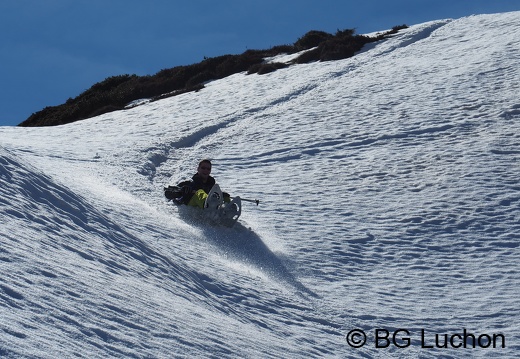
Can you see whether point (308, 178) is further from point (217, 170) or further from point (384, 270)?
point (384, 270)

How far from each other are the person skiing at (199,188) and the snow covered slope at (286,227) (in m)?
0.36

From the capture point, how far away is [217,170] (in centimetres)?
1697

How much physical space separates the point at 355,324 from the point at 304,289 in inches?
45.8

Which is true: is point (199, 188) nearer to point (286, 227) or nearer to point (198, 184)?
point (198, 184)

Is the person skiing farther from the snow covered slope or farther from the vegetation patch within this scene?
the vegetation patch

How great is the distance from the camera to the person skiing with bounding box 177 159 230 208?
12555 millimetres

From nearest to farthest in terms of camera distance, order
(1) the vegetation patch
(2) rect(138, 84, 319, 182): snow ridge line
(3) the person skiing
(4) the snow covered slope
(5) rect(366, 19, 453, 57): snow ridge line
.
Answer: (4) the snow covered slope → (3) the person skiing → (2) rect(138, 84, 319, 182): snow ridge line → (5) rect(366, 19, 453, 57): snow ridge line → (1) the vegetation patch

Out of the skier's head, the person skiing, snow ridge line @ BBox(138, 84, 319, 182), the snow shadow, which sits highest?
snow ridge line @ BBox(138, 84, 319, 182)

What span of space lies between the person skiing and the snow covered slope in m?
0.36

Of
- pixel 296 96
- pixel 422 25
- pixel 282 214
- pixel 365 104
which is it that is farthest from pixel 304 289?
pixel 422 25

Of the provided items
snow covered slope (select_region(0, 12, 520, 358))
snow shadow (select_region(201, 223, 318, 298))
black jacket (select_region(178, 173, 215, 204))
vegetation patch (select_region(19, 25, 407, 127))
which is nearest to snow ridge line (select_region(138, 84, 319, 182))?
snow covered slope (select_region(0, 12, 520, 358))

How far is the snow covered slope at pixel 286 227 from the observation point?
6566 mm

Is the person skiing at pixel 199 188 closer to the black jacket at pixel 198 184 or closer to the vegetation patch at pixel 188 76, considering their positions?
the black jacket at pixel 198 184

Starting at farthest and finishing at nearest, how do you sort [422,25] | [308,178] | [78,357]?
[422,25] < [308,178] < [78,357]
